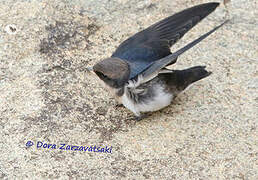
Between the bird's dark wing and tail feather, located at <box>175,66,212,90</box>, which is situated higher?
the bird's dark wing

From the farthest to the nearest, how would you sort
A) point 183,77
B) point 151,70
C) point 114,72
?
point 183,77 < point 114,72 < point 151,70

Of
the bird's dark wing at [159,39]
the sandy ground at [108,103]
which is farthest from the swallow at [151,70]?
the sandy ground at [108,103]

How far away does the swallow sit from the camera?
3.21 m

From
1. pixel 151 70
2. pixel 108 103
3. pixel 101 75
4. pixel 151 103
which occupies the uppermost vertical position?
pixel 151 70

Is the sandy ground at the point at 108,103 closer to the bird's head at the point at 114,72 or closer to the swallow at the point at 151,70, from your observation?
the swallow at the point at 151,70

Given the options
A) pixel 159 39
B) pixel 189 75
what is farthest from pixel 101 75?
pixel 189 75

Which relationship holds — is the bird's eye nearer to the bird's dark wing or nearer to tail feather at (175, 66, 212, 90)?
the bird's dark wing

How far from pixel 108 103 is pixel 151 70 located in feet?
1.86

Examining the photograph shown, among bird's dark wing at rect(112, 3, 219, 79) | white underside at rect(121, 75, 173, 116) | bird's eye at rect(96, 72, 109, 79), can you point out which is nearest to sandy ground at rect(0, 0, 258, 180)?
white underside at rect(121, 75, 173, 116)

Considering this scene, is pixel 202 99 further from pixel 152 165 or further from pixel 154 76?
pixel 152 165

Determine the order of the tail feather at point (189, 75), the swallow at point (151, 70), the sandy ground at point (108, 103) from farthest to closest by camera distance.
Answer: the tail feather at point (189, 75) → the swallow at point (151, 70) → the sandy ground at point (108, 103)

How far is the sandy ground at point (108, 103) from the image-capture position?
2912mm

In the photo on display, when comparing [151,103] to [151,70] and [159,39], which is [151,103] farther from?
[159,39]

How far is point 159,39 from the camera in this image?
352cm
